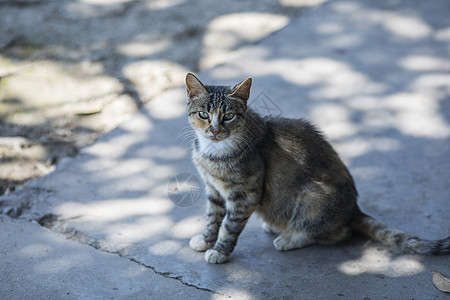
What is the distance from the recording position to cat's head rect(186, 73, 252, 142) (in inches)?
112

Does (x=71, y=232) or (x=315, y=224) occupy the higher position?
(x=315, y=224)

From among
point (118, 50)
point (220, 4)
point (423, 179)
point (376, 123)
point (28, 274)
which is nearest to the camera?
point (28, 274)

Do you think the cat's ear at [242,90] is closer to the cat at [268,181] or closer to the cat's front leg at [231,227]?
the cat at [268,181]

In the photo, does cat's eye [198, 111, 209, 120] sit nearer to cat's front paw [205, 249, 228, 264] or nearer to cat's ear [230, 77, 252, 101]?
cat's ear [230, 77, 252, 101]

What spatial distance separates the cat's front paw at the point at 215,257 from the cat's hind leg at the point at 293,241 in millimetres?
356

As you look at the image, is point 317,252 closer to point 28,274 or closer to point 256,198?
point 256,198

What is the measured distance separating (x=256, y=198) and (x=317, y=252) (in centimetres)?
52

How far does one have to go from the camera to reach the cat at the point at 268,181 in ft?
9.44

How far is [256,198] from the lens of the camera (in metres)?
2.91

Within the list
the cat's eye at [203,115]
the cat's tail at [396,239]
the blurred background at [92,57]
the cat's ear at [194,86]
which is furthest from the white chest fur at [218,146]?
the blurred background at [92,57]

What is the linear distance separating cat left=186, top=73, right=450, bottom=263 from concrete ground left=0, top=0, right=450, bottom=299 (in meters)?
0.10

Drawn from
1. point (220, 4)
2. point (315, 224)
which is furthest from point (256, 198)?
point (220, 4)

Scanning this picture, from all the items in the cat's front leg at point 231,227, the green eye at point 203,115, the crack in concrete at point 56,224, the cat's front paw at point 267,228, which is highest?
the green eye at point 203,115

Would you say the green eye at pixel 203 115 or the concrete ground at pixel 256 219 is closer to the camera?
the concrete ground at pixel 256 219
